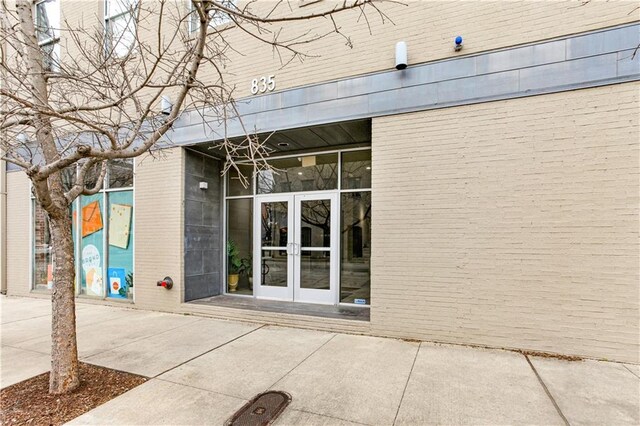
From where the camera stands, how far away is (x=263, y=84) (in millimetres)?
6242

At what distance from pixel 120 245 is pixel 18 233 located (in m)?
4.00

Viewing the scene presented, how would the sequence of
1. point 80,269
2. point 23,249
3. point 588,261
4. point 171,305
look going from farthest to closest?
1. point 23,249
2. point 80,269
3. point 171,305
4. point 588,261

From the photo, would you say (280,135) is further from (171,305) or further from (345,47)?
(171,305)

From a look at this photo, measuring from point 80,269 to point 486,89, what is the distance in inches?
377

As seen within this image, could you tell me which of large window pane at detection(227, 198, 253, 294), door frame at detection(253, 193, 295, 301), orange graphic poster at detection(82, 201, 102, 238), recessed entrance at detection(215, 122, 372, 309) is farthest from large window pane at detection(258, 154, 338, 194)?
orange graphic poster at detection(82, 201, 102, 238)

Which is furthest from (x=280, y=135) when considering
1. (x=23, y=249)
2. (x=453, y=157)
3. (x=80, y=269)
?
(x=23, y=249)

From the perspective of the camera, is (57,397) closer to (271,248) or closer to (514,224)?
(271,248)

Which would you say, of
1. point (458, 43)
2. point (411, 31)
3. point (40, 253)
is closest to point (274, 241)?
point (411, 31)

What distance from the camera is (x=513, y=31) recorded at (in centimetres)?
470

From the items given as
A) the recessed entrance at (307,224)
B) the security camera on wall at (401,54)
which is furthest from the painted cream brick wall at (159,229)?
the security camera on wall at (401,54)

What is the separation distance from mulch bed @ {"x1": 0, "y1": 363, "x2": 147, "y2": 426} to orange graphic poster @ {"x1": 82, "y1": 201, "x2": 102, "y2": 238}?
4.89m

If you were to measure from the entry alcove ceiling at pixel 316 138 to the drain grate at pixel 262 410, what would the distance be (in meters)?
3.90

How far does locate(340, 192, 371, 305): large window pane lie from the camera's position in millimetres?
6617

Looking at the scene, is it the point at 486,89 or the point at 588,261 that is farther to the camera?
the point at 486,89
